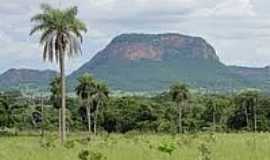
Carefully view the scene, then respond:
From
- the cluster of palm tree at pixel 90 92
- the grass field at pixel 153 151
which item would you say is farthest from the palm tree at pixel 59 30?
the cluster of palm tree at pixel 90 92

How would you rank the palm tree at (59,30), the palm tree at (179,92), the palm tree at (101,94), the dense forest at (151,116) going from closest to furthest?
the palm tree at (59,30)
the palm tree at (101,94)
the dense forest at (151,116)
the palm tree at (179,92)

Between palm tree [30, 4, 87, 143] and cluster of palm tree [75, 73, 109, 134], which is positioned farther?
cluster of palm tree [75, 73, 109, 134]

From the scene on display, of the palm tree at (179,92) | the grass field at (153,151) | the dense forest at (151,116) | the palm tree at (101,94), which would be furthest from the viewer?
the palm tree at (179,92)

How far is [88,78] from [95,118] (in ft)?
28.8

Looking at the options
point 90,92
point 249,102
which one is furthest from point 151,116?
point 90,92

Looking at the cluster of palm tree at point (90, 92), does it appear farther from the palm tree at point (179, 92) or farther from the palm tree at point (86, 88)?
the palm tree at point (179, 92)

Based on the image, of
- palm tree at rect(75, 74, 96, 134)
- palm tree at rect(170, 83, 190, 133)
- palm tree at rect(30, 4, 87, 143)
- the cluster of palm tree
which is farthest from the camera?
palm tree at rect(170, 83, 190, 133)

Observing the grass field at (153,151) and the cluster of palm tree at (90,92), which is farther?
the cluster of palm tree at (90,92)

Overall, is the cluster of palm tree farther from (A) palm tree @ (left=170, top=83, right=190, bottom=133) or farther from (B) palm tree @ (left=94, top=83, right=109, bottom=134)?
(A) palm tree @ (left=170, top=83, right=190, bottom=133)

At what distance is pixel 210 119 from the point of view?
10100 centimetres

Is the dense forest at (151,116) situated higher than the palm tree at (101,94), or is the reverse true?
the palm tree at (101,94)

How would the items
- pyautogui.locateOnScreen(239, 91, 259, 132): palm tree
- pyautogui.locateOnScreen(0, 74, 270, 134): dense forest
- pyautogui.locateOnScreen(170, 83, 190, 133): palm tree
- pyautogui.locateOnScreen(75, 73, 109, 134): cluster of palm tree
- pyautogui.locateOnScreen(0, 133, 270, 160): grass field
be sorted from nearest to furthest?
pyautogui.locateOnScreen(0, 133, 270, 160): grass field → pyautogui.locateOnScreen(75, 73, 109, 134): cluster of palm tree → pyautogui.locateOnScreen(0, 74, 270, 134): dense forest → pyautogui.locateOnScreen(170, 83, 190, 133): palm tree → pyautogui.locateOnScreen(239, 91, 259, 132): palm tree

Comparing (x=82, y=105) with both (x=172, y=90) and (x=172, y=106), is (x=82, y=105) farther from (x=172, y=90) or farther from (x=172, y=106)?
(x=172, y=106)

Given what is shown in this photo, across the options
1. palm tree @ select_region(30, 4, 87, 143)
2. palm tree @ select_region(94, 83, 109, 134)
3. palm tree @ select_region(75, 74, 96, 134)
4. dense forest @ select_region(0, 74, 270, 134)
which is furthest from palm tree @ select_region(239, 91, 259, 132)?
palm tree @ select_region(30, 4, 87, 143)
